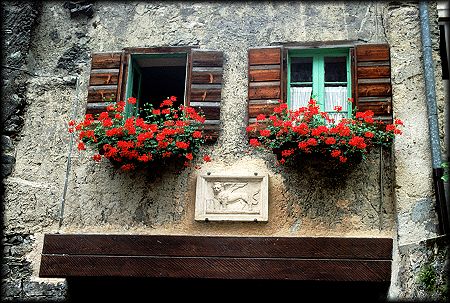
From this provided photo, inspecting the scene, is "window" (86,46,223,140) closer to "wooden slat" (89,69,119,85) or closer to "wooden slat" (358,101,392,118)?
"wooden slat" (89,69,119,85)

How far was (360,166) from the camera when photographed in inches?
241

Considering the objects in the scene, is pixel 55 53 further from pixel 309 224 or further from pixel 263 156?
pixel 309 224

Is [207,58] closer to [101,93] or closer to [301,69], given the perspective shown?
[301,69]

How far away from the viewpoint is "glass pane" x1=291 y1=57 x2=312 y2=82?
662 centimetres

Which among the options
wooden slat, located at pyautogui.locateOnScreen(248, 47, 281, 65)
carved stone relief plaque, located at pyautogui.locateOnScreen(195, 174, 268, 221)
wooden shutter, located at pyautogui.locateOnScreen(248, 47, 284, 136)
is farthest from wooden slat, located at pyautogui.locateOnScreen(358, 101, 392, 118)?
carved stone relief plaque, located at pyautogui.locateOnScreen(195, 174, 268, 221)

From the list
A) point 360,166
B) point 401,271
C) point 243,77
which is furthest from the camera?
point 243,77

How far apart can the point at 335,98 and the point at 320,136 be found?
0.77 m

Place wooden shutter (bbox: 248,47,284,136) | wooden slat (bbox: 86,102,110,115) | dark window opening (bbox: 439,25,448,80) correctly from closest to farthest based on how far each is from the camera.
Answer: wooden shutter (bbox: 248,47,284,136), wooden slat (bbox: 86,102,110,115), dark window opening (bbox: 439,25,448,80)

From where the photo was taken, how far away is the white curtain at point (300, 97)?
6.50m

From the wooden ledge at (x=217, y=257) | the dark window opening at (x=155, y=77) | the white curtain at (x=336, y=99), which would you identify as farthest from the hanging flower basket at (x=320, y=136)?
the dark window opening at (x=155, y=77)

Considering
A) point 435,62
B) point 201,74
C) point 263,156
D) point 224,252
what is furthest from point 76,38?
point 435,62

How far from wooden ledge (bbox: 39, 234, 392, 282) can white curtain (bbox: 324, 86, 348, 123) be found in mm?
1371

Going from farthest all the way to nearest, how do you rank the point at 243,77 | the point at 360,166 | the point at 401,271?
the point at 243,77 → the point at 360,166 → the point at 401,271

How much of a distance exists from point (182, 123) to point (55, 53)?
1.87m
